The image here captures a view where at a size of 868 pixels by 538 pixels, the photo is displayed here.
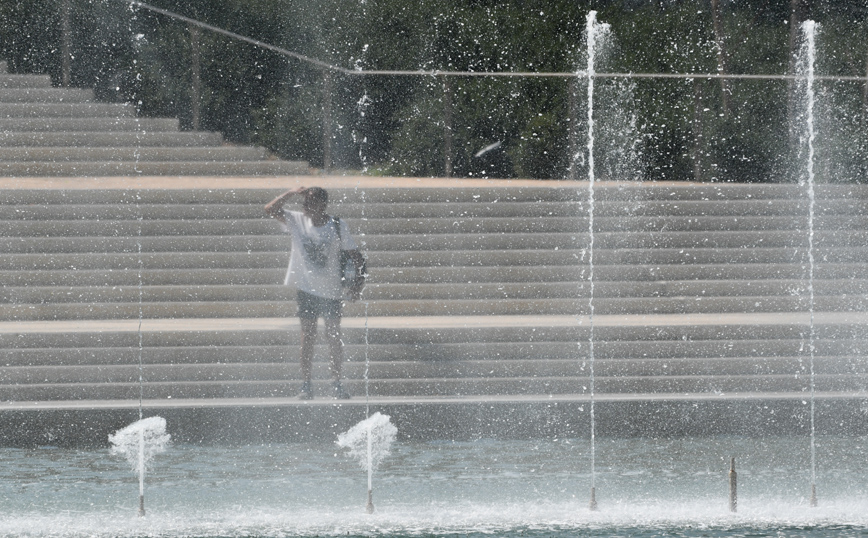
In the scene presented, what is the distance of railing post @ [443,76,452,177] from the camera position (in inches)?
591

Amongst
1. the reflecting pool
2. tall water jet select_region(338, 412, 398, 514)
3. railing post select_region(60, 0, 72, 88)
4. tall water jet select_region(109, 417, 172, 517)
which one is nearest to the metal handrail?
railing post select_region(60, 0, 72, 88)

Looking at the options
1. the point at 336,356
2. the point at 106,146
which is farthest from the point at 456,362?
the point at 106,146

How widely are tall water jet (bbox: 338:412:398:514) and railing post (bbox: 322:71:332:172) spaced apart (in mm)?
6223

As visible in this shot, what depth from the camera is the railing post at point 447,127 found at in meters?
15.0

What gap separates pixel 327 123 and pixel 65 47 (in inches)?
130

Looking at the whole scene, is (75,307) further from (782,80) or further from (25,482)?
(782,80)

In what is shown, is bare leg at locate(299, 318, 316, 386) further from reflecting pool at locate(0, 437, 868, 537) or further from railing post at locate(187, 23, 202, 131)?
railing post at locate(187, 23, 202, 131)

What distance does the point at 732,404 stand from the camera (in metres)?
8.30

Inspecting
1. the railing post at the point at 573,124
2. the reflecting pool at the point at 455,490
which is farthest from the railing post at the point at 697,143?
the reflecting pool at the point at 455,490

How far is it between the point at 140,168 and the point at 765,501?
7.98 m

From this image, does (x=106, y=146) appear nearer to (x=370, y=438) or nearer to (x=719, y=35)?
(x=370, y=438)

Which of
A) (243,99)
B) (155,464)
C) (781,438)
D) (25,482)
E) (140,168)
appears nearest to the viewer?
(25,482)

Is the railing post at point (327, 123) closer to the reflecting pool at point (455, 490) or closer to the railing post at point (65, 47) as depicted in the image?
the railing post at point (65, 47)

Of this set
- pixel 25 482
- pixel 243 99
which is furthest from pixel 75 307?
pixel 243 99
